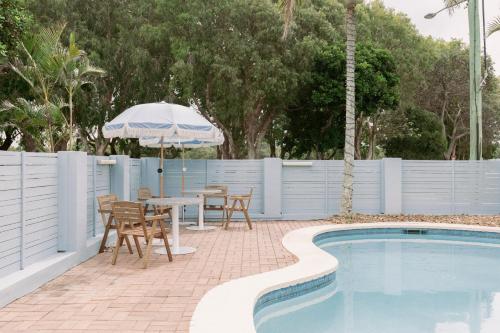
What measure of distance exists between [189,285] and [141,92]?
18.1 m

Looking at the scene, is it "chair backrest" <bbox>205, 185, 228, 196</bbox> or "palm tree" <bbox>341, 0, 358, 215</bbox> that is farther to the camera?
"palm tree" <bbox>341, 0, 358, 215</bbox>

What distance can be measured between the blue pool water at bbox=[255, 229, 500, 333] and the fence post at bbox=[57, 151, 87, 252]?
3196mm

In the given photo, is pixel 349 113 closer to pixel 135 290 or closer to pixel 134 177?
pixel 134 177

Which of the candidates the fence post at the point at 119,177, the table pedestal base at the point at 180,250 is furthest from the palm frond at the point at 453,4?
the table pedestal base at the point at 180,250

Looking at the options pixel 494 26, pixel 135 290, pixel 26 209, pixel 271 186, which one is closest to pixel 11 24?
pixel 271 186

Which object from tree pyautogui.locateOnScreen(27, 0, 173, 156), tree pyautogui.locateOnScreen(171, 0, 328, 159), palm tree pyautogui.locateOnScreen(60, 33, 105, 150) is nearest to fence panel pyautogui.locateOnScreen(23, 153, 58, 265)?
palm tree pyautogui.locateOnScreen(60, 33, 105, 150)

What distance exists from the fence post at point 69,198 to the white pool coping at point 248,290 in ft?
8.70

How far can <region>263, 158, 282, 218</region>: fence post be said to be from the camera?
42.2 ft

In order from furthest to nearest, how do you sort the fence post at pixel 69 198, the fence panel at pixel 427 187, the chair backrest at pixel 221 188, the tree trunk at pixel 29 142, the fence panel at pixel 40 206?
the tree trunk at pixel 29 142, the fence panel at pixel 427 187, the chair backrest at pixel 221 188, the fence post at pixel 69 198, the fence panel at pixel 40 206

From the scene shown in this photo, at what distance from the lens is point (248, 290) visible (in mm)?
5512

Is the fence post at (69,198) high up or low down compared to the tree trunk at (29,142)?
down

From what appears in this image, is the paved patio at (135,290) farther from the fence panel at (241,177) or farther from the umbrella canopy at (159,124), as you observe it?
the fence panel at (241,177)

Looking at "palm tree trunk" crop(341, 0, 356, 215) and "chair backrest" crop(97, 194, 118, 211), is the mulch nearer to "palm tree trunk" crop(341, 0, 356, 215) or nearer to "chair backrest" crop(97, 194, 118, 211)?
"palm tree trunk" crop(341, 0, 356, 215)

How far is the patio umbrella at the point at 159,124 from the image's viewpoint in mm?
7887
